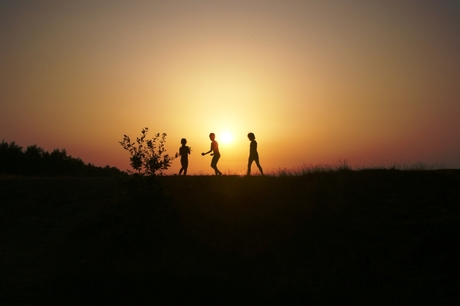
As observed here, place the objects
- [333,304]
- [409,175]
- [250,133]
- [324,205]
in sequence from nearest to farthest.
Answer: [333,304]
[324,205]
[409,175]
[250,133]

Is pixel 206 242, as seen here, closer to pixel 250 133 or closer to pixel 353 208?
pixel 353 208

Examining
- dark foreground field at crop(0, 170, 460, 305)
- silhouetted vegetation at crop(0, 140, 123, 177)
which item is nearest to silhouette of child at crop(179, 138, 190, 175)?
dark foreground field at crop(0, 170, 460, 305)

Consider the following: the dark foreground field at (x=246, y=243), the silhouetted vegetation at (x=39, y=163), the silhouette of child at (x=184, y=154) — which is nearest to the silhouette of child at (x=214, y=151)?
the silhouette of child at (x=184, y=154)

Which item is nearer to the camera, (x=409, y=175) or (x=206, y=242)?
(x=206, y=242)

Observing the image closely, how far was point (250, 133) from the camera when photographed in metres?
19.3

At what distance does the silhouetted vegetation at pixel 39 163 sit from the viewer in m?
49.1

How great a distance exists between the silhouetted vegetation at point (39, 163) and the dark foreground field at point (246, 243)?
113 feet

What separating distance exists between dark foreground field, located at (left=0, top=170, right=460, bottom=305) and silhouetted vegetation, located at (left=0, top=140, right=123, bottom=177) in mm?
34503

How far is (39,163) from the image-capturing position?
168ft

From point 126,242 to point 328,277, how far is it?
18.9 feet

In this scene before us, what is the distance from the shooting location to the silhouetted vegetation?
161 feet

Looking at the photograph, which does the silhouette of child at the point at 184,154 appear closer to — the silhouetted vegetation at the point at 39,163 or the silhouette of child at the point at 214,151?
the silhouette of child at the point at 214,151

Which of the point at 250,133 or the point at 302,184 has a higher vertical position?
the point at 250,133

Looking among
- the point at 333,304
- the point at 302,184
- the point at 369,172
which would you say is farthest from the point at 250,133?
the point at 333,304
